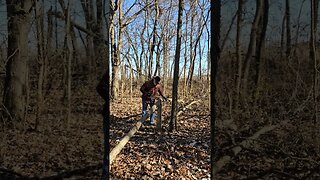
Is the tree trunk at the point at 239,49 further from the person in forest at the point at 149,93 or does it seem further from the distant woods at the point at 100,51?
the person in forest at the point at 149,93

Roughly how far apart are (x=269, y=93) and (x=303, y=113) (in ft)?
0.65

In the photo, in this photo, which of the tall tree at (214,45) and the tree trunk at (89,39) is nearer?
the tall tree at (214,45)

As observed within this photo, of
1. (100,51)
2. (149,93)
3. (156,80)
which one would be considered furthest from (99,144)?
(149,93)

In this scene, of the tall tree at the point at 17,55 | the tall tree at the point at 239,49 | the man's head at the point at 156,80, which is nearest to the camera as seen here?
the tall tree at the point at 239,49

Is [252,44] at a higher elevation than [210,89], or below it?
higher

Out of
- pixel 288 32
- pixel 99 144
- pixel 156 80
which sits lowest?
pixel 99 144

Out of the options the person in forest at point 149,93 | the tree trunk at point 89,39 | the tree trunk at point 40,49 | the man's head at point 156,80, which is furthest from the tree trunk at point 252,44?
the person in forest at point 149,93

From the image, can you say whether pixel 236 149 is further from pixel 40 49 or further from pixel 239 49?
pixel 40 49

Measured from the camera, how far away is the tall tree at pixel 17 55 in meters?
1.73

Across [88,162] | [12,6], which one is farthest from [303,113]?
[12,6]

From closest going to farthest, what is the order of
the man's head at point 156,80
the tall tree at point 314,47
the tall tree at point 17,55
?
the tall tree at point 314,47 < the tall tree at point 17,55 < the man's head at point 156,80

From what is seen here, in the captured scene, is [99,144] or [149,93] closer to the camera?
[99,144]

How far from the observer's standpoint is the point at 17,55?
1.74 m

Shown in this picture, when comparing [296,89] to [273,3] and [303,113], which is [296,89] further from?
[273,3]
